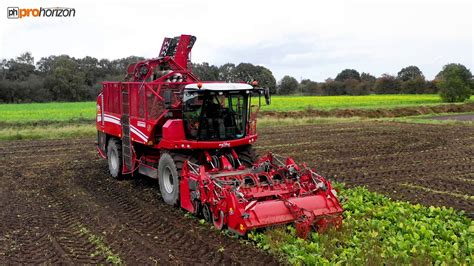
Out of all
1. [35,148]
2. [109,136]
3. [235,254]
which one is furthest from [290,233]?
[35,148]

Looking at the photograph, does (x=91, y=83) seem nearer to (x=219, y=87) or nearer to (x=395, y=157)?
(x=395, y=157)

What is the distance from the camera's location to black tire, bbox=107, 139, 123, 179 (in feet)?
39.7

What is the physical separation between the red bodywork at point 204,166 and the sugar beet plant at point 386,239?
0.33 m

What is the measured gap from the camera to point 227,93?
9195 millimetres

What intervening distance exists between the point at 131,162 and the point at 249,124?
10.9 ft

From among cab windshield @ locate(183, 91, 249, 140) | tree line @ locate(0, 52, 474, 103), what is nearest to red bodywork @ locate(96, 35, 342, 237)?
cab windshield @ locate(183, 91, 249, 140)

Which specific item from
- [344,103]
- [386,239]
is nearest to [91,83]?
[344,103]

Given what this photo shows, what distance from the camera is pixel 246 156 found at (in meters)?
9.79

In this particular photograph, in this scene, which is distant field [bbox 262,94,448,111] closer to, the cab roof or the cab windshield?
the cab windshield

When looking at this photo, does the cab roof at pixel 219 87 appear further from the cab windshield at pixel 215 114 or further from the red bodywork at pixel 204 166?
the red bodywork at pixel 204 166

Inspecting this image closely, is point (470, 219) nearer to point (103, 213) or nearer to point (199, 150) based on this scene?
point (199, 150)

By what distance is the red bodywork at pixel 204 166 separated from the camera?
7.12 meters

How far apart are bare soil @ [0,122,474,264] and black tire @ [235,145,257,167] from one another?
1791 millimetres

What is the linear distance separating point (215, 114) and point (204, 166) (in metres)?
1.06
